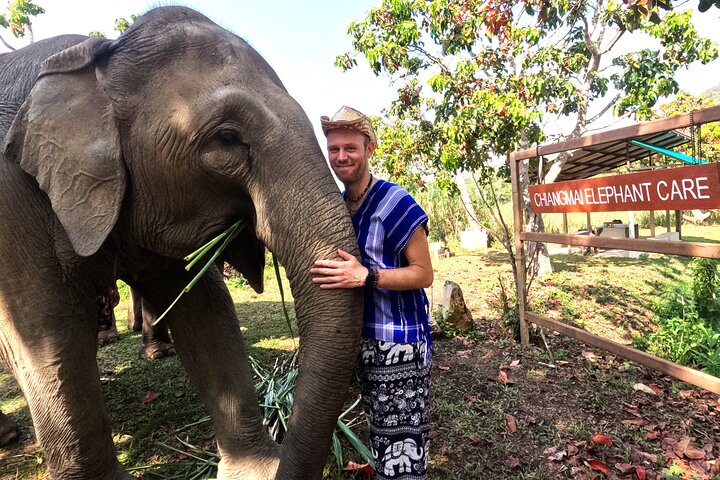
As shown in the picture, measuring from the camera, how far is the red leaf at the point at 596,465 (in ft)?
9.01

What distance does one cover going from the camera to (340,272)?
1675mm

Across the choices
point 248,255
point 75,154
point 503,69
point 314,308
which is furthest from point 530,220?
point 75,154

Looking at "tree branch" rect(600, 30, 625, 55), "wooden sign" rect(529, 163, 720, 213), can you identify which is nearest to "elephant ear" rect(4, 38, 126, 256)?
"wooden sign" rect(529, 163, 720, 213)

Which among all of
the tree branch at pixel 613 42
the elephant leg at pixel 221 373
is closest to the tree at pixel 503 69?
the tree branch at pixel 613 42

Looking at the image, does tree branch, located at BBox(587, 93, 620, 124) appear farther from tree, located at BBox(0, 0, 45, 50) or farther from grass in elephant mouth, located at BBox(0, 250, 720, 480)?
tree, located at BBox(0, 0, 45, 50)

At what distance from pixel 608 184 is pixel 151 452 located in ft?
12.8

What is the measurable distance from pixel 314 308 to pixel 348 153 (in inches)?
26.9

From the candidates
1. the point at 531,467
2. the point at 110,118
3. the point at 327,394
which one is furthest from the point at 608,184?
the point at 110,118

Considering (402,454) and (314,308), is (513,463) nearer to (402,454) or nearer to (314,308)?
(402,454)

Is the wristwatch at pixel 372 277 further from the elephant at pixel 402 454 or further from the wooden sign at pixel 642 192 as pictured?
the wooden sign at pixel 642 192

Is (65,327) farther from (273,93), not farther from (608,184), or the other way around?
(608,184)

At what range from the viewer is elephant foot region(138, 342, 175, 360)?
5.16 meters

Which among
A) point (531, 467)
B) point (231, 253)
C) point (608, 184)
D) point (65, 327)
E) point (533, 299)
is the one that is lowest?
point (531, 467)

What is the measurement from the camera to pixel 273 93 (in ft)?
6.38
